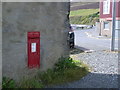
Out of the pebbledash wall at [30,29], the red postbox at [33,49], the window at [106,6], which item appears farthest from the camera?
the window at [106,6]

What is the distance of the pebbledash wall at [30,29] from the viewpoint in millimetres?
4934

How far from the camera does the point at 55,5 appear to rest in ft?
19.7

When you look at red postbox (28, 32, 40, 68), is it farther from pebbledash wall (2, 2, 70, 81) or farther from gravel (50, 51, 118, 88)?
gravel (50, 51, 118, 88)

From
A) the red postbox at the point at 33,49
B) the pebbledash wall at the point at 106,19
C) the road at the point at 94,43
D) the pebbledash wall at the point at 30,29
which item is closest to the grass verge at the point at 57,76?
the pebbledash wall at the point at 30,29

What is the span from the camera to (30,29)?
5355 mm

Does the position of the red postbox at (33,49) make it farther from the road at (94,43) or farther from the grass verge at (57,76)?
the road at (94,43)

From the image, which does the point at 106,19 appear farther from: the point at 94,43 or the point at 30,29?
the point at 30,29

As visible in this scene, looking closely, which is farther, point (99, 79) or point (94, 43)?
point (94, 43)

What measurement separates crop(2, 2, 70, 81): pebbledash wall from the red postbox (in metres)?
0.11

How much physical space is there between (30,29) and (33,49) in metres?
0.53

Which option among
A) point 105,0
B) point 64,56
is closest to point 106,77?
point 64,56

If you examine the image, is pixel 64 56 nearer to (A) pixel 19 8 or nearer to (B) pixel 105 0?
(A) pixel 19 8

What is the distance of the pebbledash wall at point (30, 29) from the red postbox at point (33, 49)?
0.11 m

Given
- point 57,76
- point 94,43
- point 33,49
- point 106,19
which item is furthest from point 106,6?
point 33,49
